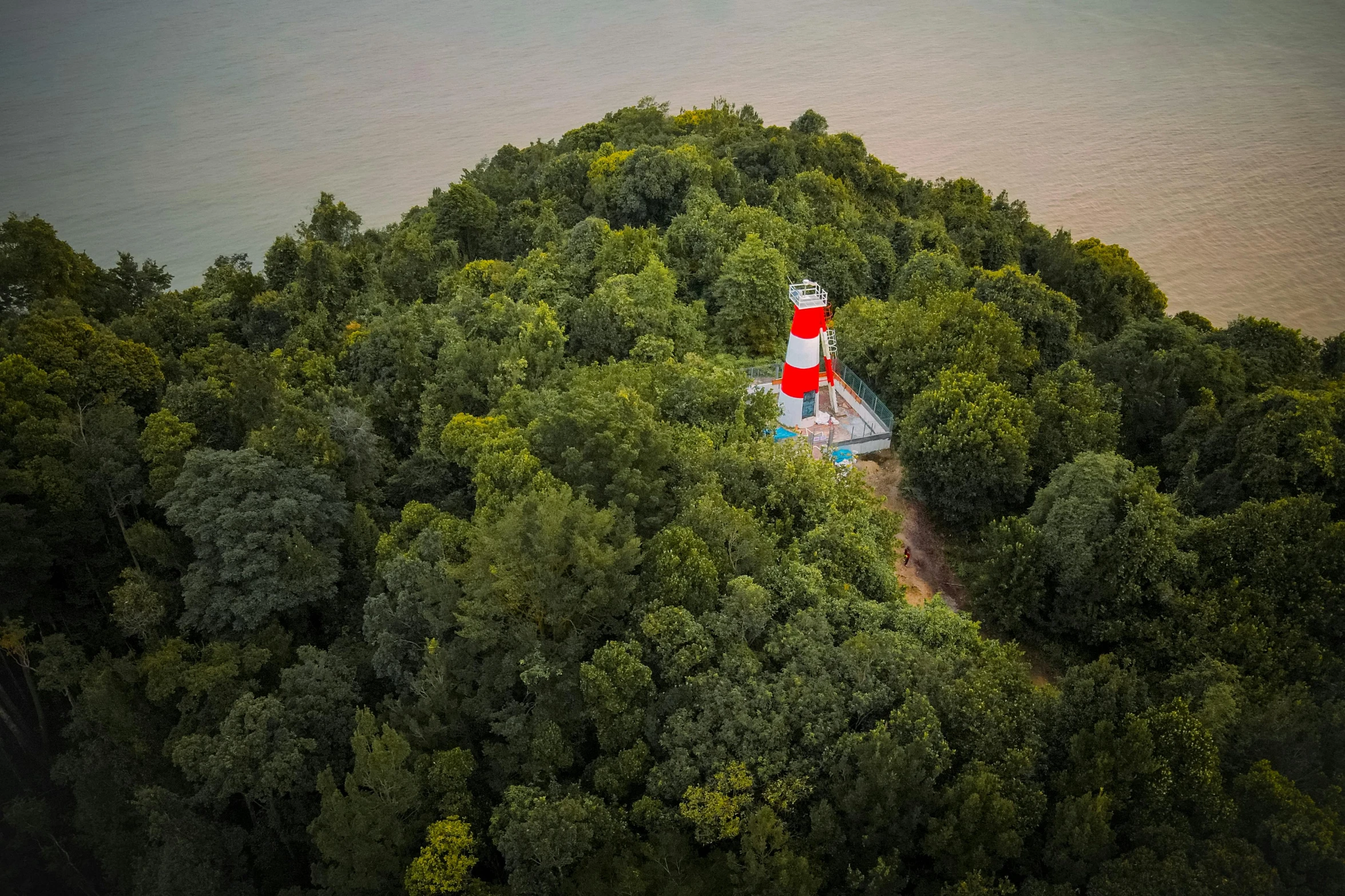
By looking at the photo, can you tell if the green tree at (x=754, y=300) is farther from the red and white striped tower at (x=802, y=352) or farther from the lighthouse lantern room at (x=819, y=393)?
the red and white striped tower at (x=802, y=352)

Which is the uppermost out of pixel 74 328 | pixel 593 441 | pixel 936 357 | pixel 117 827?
pixel 74 328

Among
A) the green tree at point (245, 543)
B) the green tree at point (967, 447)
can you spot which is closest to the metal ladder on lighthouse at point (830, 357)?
the green tree at point (967, 447)

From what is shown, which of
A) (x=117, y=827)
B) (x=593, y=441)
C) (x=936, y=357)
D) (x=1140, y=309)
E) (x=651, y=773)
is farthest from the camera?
(x=1140, y=309)

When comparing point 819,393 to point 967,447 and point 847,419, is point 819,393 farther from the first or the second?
point 967,447

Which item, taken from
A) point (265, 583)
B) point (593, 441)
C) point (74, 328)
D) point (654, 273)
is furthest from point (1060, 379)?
point (74, 328)

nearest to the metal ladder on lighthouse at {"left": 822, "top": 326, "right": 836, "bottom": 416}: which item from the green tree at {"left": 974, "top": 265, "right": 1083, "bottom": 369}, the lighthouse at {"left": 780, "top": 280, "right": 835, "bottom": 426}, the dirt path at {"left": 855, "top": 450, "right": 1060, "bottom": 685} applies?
the lighthouse at {"left": 780, "top": 280, "right": 835, "bottom": 426}

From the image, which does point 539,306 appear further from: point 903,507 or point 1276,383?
point 1276,383

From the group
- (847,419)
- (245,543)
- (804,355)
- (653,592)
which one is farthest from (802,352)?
(245,543)

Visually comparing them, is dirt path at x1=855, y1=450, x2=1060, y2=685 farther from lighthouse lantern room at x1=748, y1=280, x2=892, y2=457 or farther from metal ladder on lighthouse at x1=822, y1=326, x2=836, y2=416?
metal ladder on lighthouse at x1=822, y1=326, x2=836, y2=416
